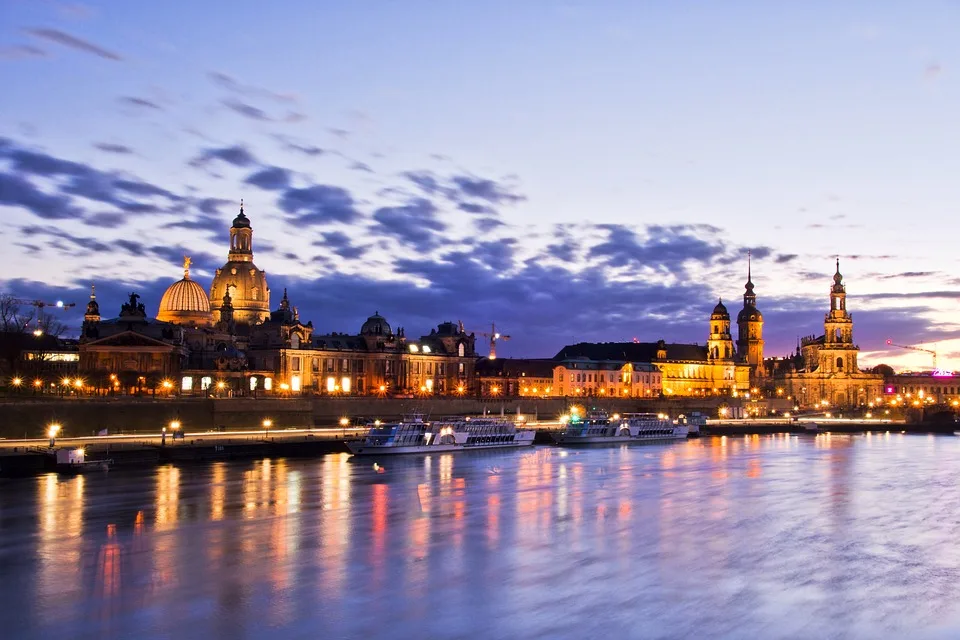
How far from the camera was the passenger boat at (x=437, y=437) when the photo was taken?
83125mm

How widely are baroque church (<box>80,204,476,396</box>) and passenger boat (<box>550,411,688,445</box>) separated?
118 feet

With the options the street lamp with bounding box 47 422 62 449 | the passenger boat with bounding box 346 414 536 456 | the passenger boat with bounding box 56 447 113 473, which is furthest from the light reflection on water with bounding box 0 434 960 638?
the passenger boat with bounding box 346 414 536 456

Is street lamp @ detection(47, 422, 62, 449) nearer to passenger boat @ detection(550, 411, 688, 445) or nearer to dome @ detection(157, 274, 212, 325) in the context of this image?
passenger boat @ detection(550, 411, 688, 445)

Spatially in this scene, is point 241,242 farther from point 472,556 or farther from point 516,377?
point 472,556

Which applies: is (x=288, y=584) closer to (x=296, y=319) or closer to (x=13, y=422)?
(x=13, y=422)

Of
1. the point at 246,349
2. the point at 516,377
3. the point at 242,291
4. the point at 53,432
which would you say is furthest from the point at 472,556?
the point at 516,377

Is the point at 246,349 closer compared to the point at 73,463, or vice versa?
the point at 73,463

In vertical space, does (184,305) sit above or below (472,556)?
above

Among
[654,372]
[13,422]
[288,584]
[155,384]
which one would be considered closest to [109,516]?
[288,584]

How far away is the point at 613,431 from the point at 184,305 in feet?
225

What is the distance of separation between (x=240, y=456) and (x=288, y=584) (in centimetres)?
4615

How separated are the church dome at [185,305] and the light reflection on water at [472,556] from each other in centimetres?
8765

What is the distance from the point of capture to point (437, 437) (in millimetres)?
91000

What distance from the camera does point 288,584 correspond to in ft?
105
